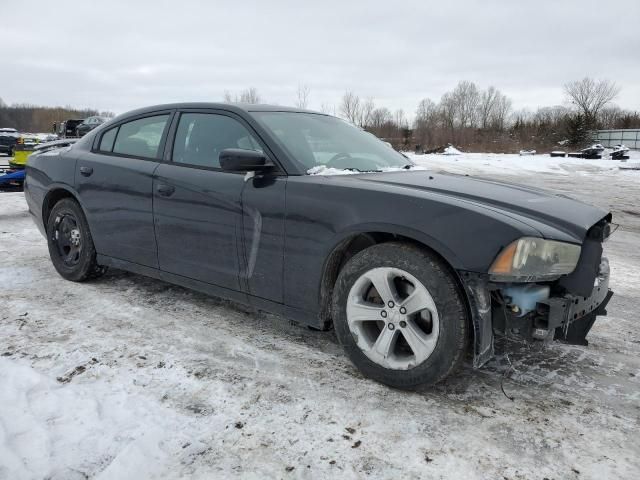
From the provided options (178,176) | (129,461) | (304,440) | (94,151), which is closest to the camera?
(129,461)

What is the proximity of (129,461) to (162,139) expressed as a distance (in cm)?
231

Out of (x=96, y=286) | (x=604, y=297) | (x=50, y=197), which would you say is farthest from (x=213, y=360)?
(x=50, y=197)

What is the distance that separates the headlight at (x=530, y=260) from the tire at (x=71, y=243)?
10.7 feet

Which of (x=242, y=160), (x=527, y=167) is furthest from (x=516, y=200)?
(x=527, y=167)

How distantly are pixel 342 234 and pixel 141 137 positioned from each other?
80.4 inches

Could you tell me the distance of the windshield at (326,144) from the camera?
2.98 meters

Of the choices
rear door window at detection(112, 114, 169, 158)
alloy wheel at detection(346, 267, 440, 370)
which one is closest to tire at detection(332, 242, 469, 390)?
alloy wheel at detection(346, 267, 440, 370)

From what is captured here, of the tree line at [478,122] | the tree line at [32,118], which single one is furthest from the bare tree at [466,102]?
the tree line at [32,118]

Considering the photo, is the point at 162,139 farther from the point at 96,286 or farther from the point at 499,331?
the point at 499,331

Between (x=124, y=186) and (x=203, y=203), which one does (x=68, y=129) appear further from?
(x=203, y=203)

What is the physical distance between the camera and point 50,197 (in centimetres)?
429

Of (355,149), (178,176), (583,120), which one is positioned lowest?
(178,176)

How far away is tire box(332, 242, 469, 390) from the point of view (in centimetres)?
226

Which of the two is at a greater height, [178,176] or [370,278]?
[178,176]
